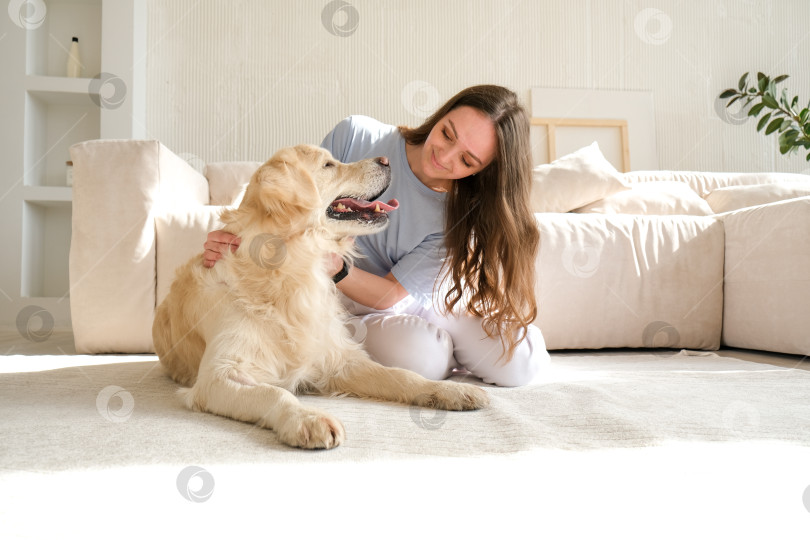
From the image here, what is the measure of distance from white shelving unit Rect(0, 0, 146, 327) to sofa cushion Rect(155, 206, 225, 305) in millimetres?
2081

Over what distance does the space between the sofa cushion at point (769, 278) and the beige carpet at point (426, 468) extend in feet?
2.95

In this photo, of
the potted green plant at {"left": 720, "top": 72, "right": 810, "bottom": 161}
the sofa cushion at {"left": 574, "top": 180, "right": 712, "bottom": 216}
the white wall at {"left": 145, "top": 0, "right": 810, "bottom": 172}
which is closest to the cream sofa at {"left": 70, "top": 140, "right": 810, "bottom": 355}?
the sofa cushion at {"left": 574, "top": 180, "right": 712, "bottom": 216}

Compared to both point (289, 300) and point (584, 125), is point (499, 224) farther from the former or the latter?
point (584, 125)

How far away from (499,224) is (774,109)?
4.12 metres

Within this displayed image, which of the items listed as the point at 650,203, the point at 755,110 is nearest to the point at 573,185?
the point at 650,203

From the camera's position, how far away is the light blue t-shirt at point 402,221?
1822 mm

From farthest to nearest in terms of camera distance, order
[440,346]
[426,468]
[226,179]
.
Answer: [226,179], [440,346], [426,468]

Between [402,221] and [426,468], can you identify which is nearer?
[426,468]

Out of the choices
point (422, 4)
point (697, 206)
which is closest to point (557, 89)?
point (422, 4)

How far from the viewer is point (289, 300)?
1.48 metres

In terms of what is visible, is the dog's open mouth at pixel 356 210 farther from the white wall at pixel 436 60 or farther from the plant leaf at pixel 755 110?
the plant leaf at pixel 755 110

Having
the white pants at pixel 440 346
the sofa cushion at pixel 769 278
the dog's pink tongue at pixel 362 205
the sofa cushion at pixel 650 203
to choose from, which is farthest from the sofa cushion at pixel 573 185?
the dog's pink tongue at pixel 362 205

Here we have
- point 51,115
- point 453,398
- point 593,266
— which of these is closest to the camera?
point 453,398

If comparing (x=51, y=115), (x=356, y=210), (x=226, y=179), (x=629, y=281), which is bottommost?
(x=629, y=281)
